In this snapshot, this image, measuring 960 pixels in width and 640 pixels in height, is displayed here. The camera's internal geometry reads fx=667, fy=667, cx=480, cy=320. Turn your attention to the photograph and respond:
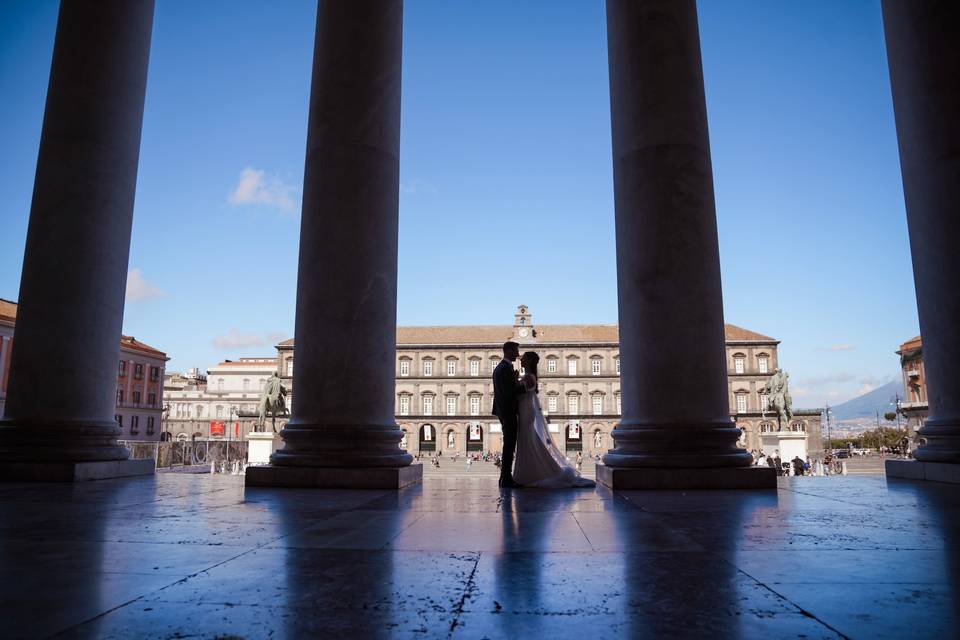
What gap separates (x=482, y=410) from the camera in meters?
112

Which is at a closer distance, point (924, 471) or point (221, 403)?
point (924, 471)

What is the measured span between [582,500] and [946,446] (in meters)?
6.07

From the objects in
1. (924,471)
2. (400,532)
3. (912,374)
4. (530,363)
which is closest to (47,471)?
(530,363)

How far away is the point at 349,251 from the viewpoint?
10.7m

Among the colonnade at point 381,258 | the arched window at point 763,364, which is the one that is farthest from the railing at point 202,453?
the arched window at point 763,364

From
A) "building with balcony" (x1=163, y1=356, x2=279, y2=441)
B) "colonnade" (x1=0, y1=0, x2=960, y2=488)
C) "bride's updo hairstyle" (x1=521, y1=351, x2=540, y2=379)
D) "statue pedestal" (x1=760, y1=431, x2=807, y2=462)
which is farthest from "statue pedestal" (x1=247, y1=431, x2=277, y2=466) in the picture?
"building with balcony" (x1=163, y1=356, x2=279, y2=441)

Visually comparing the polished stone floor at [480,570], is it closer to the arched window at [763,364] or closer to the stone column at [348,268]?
the stone column at [348,268]

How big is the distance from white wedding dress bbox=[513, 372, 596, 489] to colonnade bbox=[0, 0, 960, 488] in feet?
2.31

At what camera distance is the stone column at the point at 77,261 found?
11.5 metres

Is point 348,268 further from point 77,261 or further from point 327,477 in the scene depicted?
point 77,261

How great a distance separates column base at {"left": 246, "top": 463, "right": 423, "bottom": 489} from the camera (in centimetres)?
1020

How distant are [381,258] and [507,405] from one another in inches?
126

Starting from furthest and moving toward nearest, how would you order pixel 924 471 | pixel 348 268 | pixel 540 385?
pixel 540 385 < pixel 924 471 < pixel 348 268

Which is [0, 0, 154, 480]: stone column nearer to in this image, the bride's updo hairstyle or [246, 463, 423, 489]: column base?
[246, 463, 423, 489]: column base
